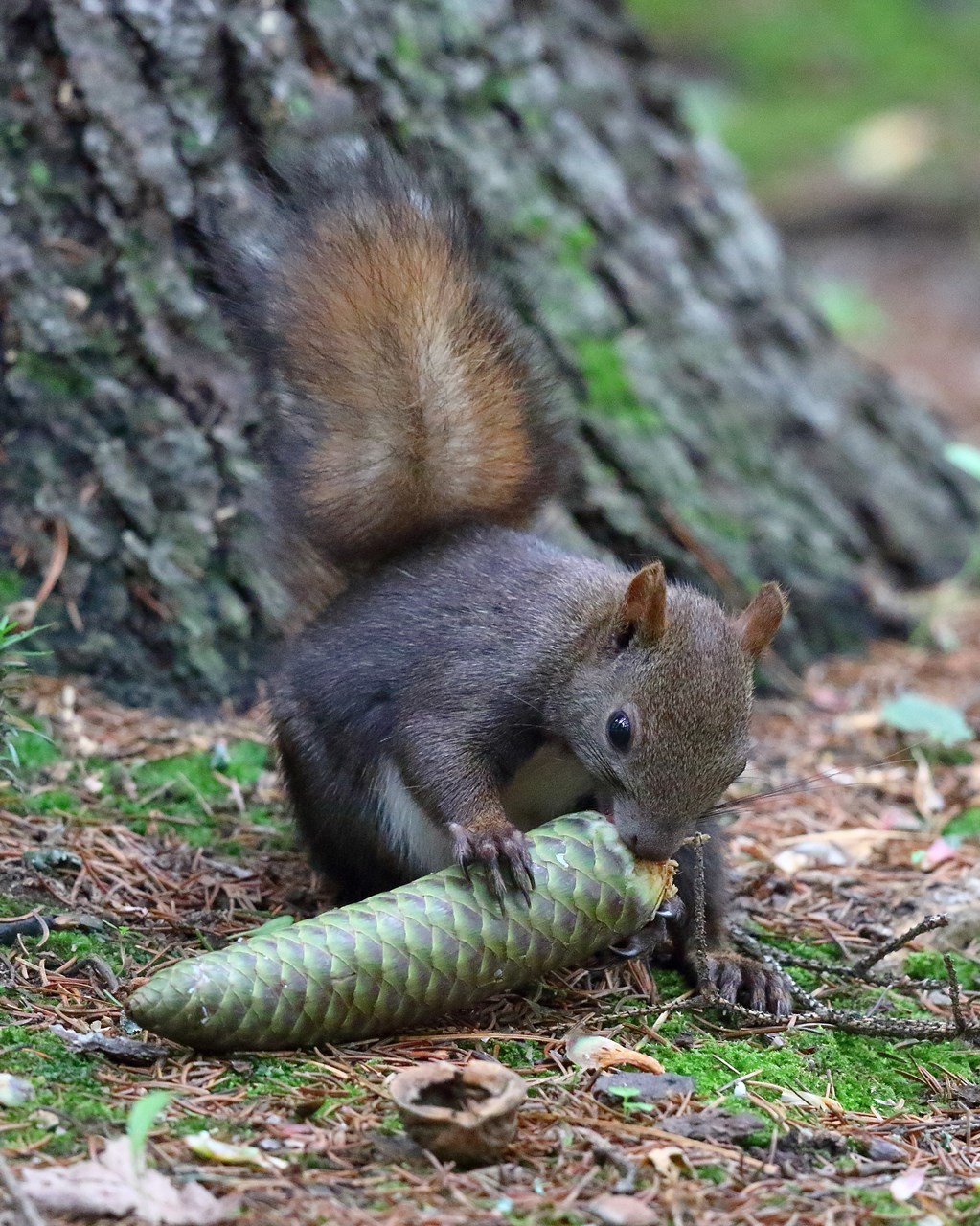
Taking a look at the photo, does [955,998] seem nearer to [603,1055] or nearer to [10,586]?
[603,1055]

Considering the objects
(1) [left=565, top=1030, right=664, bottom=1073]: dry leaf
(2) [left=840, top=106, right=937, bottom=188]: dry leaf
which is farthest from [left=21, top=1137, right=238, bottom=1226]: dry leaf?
(2) [left=840, top=106, right=937, bottom=188]: dry leaf

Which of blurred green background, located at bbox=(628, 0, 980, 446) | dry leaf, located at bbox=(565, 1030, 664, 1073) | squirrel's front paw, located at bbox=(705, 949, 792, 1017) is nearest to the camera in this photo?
dry leaf, located at bbox=(565, 1030, 664, 1073)

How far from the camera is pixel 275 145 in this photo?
3553 millimetres

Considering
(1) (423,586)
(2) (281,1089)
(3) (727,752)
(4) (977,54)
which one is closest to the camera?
(2) (281,1089)

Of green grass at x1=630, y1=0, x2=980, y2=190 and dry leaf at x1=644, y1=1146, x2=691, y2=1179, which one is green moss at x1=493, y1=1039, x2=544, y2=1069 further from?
green grass at x1=630, y1=0, x2=980, y2=190

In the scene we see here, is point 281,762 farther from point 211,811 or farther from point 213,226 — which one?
point 213,226

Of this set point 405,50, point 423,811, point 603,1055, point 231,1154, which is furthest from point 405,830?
point 405,50

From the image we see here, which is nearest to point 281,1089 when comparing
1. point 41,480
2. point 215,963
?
point 215,963

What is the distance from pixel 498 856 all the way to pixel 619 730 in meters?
0.37

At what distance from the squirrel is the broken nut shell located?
26.9 inches

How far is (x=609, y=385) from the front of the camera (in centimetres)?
428

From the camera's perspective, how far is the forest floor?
1.89 metres

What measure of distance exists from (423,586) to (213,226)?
1.11m

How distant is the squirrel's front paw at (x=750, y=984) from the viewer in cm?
268
